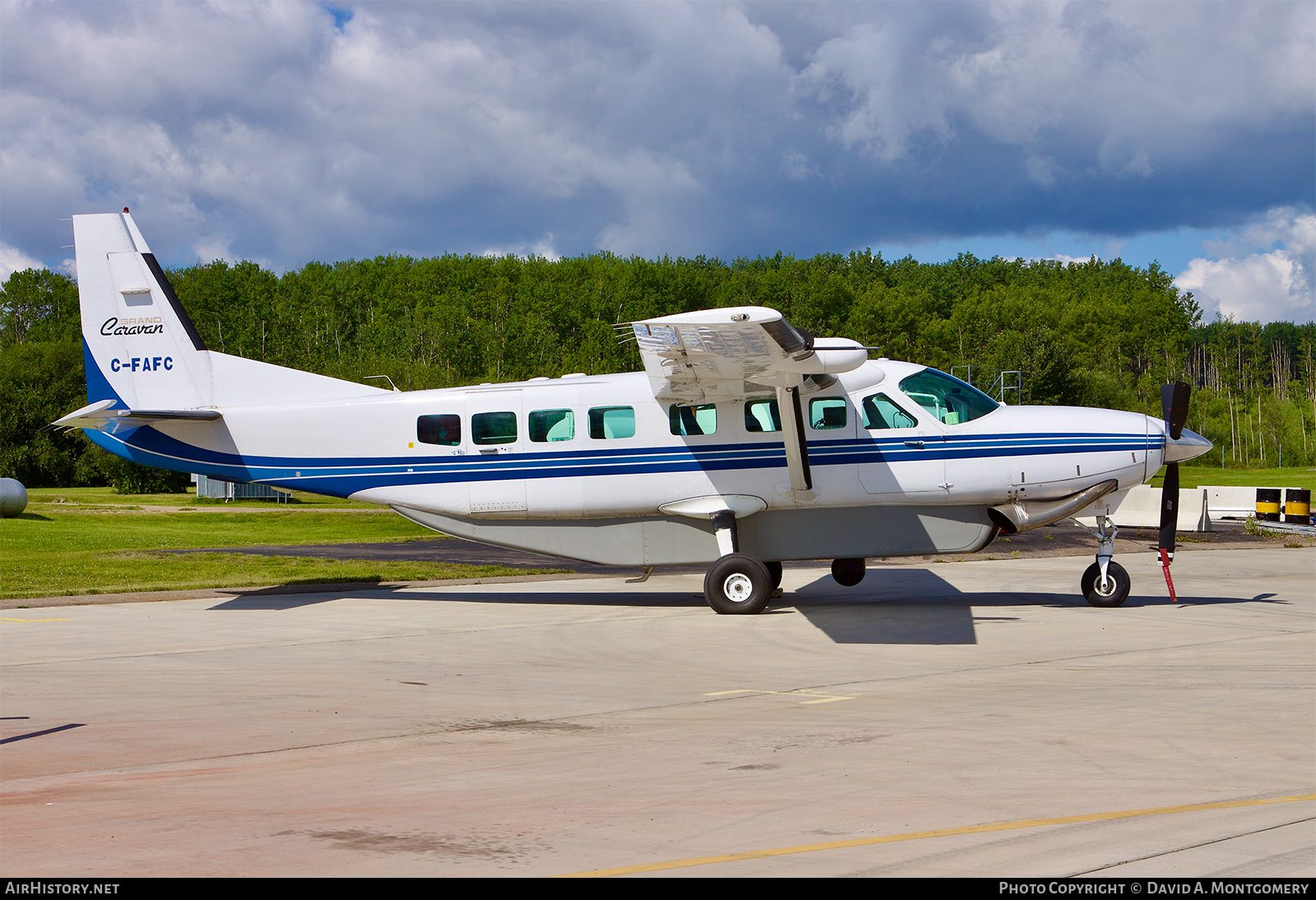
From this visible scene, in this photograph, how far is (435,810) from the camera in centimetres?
545

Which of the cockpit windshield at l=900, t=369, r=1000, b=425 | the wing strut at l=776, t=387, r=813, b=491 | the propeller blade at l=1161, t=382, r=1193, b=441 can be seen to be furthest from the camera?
the cockpit windshield at l=900, t=369, r=1000, b=425

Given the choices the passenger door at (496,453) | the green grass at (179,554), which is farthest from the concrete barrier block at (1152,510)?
the passenger door at (496,453)

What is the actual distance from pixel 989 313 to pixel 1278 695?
94640 mm

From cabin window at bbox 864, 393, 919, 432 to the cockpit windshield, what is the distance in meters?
0.27

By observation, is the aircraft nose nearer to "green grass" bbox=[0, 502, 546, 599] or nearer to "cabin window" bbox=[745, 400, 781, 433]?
"cabin window" bbox=[745, 400, 781, 433]

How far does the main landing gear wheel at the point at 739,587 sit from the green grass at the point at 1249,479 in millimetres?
40276

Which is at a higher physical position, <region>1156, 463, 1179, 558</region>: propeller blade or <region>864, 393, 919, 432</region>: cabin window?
<region>864, 393, 919, 432</region>: cabin window

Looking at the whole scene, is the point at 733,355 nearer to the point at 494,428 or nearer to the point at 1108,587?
the point at 494,428

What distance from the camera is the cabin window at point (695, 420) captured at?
1486 centimetres

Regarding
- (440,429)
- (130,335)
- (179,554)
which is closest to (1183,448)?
(440,429)

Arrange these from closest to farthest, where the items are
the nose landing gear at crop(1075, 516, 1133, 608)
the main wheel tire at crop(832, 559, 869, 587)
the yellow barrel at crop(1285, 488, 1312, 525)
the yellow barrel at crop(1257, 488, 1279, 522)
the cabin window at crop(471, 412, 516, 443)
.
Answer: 1. the nose landing gear at crop(1075, 516, 1133, 608)
2. the cabin window at crop(471, 412, 516, 443)
3. the main wheel tire at crop(832, 559, 869, 587)
4. the yellow barrel at crop(1285, 488, 1312, 525)
5. the yellow barrel at crop(1257, 488, 1279, 522)

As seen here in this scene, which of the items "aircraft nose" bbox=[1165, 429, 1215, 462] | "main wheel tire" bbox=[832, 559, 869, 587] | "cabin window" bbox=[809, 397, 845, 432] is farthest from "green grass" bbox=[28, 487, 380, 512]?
"aircraft nose" bbox=[1165, 429, 1215, 462]

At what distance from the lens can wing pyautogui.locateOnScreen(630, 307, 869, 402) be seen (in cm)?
1160

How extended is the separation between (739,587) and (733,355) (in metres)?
3.32
